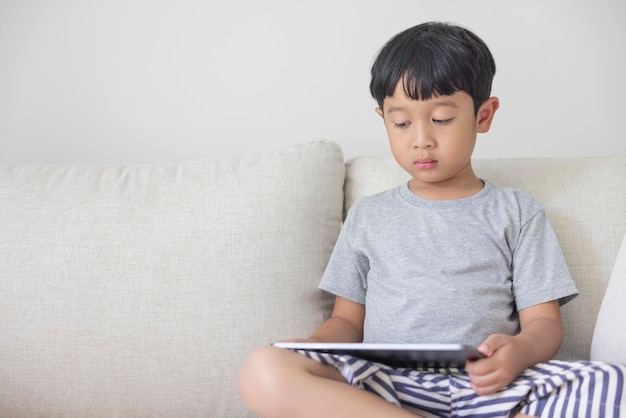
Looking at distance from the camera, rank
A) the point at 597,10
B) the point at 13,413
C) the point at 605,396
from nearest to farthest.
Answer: the point at 605,396 < the point at 13,413 < the point at 597,10

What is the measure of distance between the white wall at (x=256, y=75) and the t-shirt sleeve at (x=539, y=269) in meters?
0.53

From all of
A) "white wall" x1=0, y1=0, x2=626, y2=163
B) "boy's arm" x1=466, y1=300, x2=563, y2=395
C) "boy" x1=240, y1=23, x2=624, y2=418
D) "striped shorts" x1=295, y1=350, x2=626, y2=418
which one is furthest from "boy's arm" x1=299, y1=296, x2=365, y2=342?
"white wall" x1=0, y1=0, x2=626, y2=163

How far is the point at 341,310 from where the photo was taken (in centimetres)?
145

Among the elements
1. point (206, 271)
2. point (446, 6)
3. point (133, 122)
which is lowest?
point (206, 271)

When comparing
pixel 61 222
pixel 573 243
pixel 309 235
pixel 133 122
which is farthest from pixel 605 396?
pixel 133 122

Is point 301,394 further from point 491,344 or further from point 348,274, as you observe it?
point 348,274

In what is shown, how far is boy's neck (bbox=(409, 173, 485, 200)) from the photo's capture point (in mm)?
1429

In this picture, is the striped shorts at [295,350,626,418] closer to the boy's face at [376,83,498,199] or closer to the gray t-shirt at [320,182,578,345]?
the gray t-shirt at [320,182,578,345]

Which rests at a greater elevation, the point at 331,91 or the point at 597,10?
the point at 597,10

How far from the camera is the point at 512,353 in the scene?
3.71 feet

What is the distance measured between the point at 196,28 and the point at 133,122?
0.27m

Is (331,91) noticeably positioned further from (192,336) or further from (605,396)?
(605,396)

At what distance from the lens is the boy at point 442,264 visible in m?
1.14

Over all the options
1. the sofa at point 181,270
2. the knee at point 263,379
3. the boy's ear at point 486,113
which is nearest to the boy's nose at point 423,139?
the boy's ear at point 486,113
